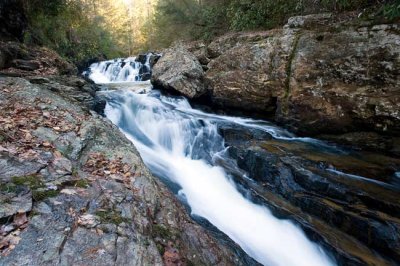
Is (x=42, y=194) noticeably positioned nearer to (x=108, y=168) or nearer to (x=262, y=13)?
(x=108, y=168)

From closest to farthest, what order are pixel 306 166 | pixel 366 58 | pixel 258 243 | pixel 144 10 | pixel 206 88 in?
1. pixel 258 243
2. pixel 306 166
3. pixel 366 58
4. pixel 206 88
5. pixel 144 10

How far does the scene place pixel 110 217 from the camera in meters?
3.14

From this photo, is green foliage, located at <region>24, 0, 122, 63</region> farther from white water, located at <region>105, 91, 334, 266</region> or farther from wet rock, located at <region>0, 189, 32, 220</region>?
wet rock, located at <region>0, 189, 32, 220</region>

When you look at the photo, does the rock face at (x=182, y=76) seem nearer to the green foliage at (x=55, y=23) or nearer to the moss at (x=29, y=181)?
the green foliage at (x=55, y=23)

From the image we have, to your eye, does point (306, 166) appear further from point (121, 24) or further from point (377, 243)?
point (121, 24)

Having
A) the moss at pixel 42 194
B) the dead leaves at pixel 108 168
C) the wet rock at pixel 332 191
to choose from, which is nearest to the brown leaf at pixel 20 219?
the moss at pixel 42 194

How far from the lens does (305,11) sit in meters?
10.6

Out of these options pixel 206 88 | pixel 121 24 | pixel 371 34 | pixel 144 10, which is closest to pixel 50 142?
pixel 206 88

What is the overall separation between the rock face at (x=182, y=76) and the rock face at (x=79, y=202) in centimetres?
525

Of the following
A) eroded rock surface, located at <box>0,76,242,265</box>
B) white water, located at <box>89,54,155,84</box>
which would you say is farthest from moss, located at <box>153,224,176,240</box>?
white water, located at <box>89,54,155,84</box>

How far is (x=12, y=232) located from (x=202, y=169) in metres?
4.64

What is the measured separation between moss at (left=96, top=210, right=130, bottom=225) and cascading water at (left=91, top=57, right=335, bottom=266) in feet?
A: 7.20

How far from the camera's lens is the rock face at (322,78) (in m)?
6.99

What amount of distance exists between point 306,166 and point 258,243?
5.82ft
